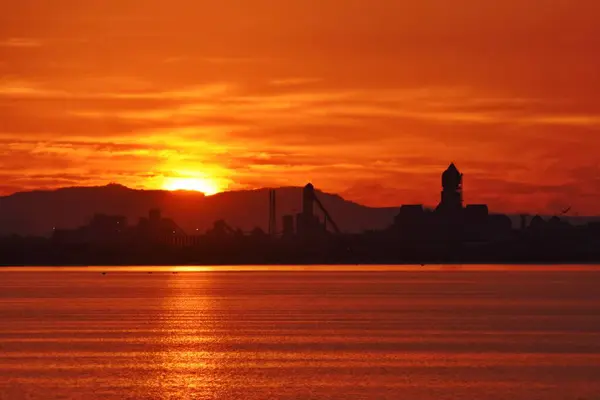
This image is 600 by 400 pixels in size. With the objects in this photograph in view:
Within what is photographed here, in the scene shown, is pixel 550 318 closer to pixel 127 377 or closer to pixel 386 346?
pixel 386 346

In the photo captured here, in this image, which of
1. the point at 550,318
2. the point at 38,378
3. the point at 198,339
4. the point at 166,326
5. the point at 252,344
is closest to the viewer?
the point at 38,378

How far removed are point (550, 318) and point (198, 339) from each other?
3719 centimetres

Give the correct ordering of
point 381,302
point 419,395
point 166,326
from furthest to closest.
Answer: point 381,302 < point 166,326 < point 419,395

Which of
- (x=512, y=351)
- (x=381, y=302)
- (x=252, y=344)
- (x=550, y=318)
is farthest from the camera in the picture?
(x=381, y=302)

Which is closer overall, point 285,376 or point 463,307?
point 285,376

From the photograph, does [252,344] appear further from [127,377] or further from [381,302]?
[381,302]

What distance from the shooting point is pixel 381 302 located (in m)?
147

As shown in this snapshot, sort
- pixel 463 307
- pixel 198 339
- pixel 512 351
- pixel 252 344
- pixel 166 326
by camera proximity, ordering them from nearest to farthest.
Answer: pixel 512 351, pixel 252 344, pixel 198 339, pixel 166 326, pixel 463 307

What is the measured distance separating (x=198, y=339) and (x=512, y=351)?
23796 mm

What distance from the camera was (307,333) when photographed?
295ft

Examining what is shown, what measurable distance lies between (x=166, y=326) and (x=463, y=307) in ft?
137

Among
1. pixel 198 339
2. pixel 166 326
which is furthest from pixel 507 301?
pixel 198 339

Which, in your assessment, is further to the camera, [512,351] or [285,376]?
[512,351]

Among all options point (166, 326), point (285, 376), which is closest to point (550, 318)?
point (166, 326)
